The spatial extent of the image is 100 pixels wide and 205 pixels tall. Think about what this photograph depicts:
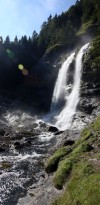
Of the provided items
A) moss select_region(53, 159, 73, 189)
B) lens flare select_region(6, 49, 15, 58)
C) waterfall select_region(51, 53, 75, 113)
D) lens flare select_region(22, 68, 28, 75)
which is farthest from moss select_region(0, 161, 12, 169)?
lens flare select_region(6, 49, 15, 58)

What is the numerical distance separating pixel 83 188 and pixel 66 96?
262ft

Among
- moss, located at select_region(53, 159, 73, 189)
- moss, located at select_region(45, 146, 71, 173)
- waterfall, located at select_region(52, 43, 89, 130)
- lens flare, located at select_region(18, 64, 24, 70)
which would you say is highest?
lens flare, located at select_region(18, 64, 24, 70)

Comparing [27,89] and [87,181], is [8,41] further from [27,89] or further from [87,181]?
[87,181]

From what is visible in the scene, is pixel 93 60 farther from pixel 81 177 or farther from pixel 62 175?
pixel 81 177

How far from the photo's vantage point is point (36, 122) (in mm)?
90812

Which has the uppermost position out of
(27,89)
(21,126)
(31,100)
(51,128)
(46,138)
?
(27,89)

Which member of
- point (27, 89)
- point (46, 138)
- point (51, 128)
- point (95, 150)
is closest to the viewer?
point (95, 150)

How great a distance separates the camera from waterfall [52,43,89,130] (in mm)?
88106

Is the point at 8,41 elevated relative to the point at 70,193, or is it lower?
elevated

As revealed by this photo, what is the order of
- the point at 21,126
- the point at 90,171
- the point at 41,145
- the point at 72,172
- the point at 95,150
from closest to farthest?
1. the point at 90,171
2. the point at 72,172
3. the point at 95,150
4. the point at 41,145
5. the point at 21,126

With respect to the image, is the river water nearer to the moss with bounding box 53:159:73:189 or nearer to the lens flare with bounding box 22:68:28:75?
the moss with bounding box 53:159:73:189

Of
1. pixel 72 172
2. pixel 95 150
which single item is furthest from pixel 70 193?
pixel 95 150

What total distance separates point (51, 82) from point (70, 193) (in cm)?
9277

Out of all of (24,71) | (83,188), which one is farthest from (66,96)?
(83,188)
